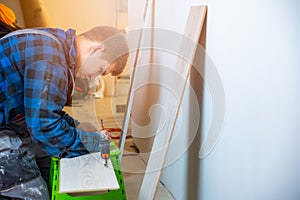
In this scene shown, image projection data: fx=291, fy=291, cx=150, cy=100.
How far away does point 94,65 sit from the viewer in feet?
4.67

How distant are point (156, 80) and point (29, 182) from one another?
3.83ft

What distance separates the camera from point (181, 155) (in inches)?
71.0

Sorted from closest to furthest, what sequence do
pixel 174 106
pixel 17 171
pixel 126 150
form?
pixel 17 171
pixel 174 106
pixel 126 150

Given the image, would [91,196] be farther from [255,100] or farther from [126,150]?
[126,150]

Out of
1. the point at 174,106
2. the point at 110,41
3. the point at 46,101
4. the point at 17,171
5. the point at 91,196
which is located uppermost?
the point at 110,41

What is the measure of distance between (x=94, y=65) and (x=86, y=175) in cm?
52

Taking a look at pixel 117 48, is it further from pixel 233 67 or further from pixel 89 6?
pixel 89 6

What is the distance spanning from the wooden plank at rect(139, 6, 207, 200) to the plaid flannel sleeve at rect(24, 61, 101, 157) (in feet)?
1.64

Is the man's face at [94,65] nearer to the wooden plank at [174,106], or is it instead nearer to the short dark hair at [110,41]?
the short dark hair at [110,41]

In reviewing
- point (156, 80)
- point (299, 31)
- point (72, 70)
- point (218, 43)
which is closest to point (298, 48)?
point (299, 31)

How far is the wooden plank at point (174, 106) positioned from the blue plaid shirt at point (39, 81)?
48cm

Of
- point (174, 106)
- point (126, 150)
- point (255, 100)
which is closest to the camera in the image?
point (255, 100)

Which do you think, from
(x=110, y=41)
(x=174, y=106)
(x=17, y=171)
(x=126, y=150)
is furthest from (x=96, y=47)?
(x=126, y=150)

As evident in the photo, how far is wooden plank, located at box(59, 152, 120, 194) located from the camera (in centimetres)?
123
